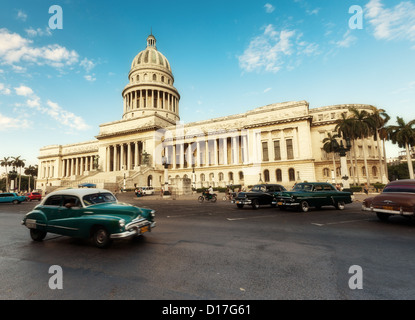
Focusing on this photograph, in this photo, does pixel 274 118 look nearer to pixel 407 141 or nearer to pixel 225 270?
pixel 407 141

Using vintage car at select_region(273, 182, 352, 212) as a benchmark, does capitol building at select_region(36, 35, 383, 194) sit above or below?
above

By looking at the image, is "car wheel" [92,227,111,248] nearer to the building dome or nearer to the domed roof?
the building dome

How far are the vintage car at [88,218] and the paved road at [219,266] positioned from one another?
1.37 ft

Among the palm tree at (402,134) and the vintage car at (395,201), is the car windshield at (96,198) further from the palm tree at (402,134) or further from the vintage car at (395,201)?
the palm tree at (402,134)

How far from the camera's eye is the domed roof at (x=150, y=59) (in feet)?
232

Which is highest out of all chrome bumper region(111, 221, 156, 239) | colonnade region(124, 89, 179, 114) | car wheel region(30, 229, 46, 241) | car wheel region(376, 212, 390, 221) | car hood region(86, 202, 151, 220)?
colonnade region(124, 89, 179, 114)

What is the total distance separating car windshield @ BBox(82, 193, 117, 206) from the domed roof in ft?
234

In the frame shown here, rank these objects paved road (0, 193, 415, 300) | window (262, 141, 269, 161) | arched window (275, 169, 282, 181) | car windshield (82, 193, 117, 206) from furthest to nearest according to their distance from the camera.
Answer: window (262, 141, 269, 161), arched window (275, 169, 282, 181), car windshield (82, 193, 117, 206), paved road (0, 193, 415, 300)

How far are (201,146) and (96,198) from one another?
50.1 m

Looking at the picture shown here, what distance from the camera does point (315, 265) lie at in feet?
14.7

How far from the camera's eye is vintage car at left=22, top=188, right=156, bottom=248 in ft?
19.1

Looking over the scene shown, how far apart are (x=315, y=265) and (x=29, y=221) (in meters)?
8.39

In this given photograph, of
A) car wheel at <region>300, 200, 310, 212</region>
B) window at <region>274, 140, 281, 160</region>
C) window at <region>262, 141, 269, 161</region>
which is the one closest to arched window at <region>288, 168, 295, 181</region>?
window at <region>274, 140, 281, 160</region>
